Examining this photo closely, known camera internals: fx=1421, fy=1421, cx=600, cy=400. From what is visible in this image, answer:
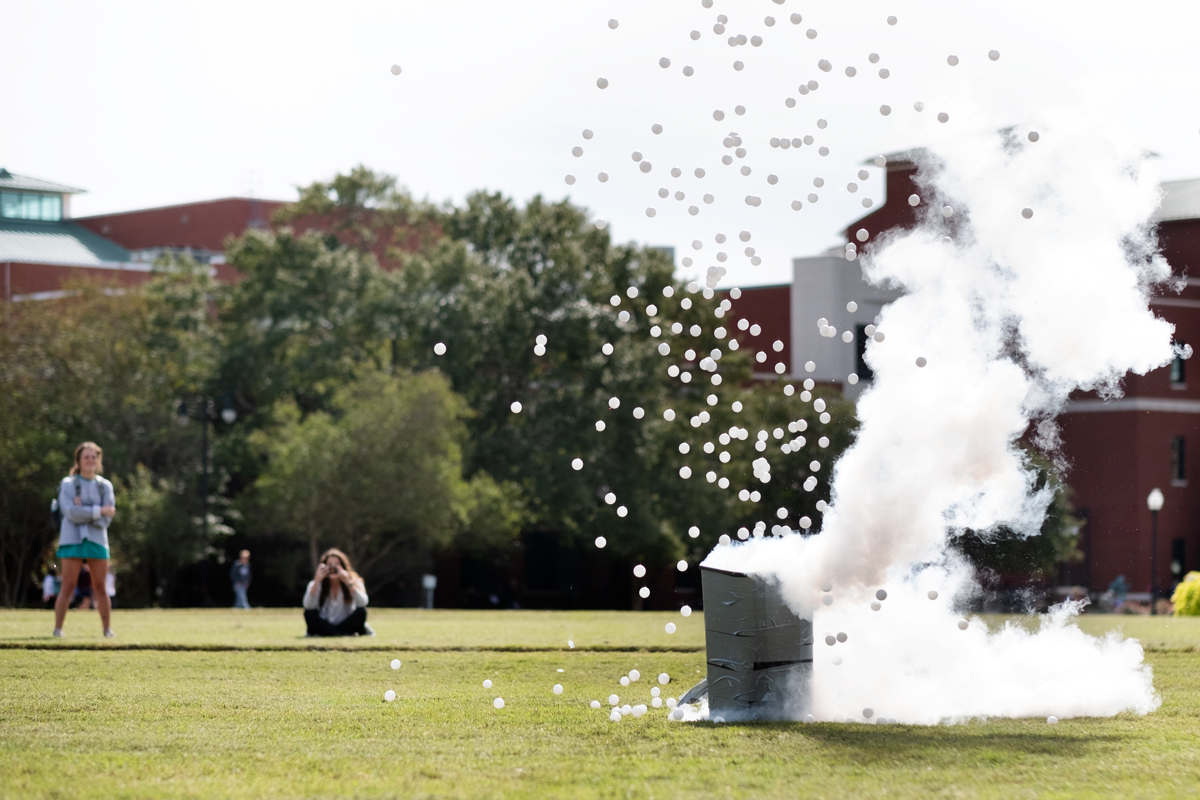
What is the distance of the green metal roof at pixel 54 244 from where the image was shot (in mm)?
68438

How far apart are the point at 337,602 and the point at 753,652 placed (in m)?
8.33

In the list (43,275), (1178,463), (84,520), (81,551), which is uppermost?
(43,275)


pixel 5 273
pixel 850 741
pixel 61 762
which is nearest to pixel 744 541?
pixel 850 741

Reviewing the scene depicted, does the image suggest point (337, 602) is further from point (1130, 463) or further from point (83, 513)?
point (1130, 463)

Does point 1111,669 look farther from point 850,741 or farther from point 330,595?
point 330,595

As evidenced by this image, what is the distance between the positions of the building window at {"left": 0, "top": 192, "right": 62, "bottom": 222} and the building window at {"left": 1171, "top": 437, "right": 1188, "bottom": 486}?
183 ft

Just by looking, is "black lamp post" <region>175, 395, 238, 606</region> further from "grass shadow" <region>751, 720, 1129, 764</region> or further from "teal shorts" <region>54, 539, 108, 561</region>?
"grass shadow" <region>751, 720, 1129, 764</region>

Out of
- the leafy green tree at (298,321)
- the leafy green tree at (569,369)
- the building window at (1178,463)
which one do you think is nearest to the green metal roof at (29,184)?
the leafy green tree at (298,321)

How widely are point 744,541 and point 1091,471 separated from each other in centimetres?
3251

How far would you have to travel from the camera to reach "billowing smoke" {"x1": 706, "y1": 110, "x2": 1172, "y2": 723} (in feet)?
26.1

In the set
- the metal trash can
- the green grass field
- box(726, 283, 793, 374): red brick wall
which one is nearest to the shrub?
box(726, 283, 793, 374): red brick wall

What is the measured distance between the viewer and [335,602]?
49.6ft

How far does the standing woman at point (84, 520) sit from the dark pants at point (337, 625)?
2.45 meters

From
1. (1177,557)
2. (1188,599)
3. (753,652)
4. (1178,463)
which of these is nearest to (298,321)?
(1188,599)
